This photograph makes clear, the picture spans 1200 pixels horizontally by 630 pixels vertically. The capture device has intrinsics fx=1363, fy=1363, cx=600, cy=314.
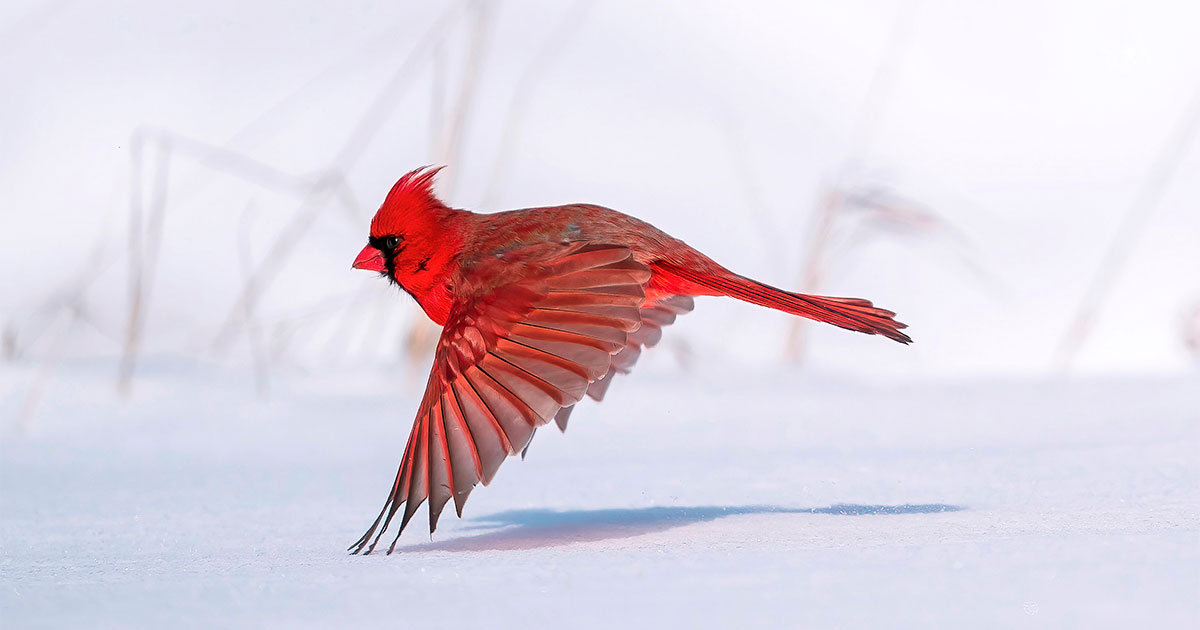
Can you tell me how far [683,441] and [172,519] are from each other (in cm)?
153

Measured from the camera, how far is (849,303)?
252 cm

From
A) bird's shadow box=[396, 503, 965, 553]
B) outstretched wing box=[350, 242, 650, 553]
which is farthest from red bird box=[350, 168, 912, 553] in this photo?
bird's shadow box=[396, 503, 965, 553]

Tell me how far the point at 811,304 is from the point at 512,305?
0.56m

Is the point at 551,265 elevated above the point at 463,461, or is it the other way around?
the point at 551,265

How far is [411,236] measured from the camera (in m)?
2.56

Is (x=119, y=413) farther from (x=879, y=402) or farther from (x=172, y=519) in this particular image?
(x=879, y=402)

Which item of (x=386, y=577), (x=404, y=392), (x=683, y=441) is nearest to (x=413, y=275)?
(x=386, y=577)

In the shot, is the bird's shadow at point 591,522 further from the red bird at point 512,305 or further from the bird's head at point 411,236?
the bird's head at point 411,236

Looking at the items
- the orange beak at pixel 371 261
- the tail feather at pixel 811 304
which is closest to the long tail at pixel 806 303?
the tail feather at pixel 811 304

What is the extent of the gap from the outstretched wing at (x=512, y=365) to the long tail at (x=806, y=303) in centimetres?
30

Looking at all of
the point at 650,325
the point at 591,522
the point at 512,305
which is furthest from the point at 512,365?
the point at 650,325

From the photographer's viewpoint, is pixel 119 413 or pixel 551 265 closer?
pixel 551 265

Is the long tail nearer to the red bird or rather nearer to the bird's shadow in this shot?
the red bird

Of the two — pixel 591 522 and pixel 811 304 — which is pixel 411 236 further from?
pixel 811 304
